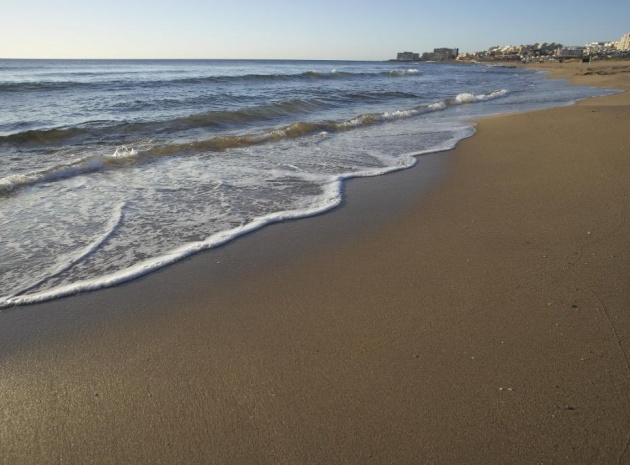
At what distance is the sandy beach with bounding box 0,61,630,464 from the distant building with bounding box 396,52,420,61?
521 ft

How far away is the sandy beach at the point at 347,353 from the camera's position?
1819mm

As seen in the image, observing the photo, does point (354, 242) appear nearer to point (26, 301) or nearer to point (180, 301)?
point (180, 301)

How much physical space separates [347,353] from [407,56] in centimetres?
16348

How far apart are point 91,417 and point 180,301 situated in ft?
3.42

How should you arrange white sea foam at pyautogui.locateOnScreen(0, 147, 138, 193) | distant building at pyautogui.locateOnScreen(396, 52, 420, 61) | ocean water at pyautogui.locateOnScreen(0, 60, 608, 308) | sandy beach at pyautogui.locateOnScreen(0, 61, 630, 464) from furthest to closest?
distant building at pyautogui.locateOnScreen(396, 52, 420, 61) < white sea foam at pyautogui.locateOnScreen(0, 147, 138, 193) < ocean water at pyautogui.locateOnScreen(0, 60, 608, 308) < sandy beach at pyautogui.locateOnScreen(0, 61, 630, 464)

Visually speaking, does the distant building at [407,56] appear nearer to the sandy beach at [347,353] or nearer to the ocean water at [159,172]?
the ocean water at [159,172]

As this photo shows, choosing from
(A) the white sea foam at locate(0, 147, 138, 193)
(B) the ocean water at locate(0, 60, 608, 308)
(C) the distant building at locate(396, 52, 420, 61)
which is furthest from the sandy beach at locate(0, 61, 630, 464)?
(C) the distant building at locate(396, 52, 420, 61)

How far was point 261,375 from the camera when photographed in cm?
222

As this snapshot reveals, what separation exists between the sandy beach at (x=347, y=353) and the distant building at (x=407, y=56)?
159 metres

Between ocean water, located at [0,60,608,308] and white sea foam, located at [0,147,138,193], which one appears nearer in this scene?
ocean water, located at [0,60,608,308]

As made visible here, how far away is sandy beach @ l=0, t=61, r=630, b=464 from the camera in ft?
A: 5.97

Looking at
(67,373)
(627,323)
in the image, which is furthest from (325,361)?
(627,323)

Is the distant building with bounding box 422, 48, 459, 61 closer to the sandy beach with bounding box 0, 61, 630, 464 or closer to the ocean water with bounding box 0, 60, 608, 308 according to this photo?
the ocean water with bounding box 0, 60, 608, 308

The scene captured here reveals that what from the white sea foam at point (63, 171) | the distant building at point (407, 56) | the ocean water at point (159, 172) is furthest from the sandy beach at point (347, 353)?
the distant building at point (407, 56)
